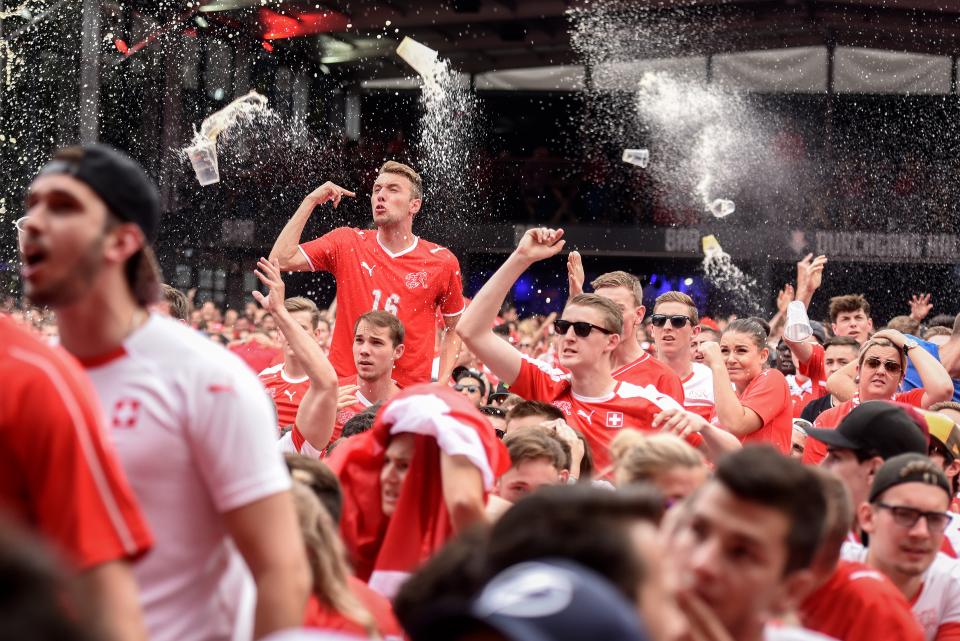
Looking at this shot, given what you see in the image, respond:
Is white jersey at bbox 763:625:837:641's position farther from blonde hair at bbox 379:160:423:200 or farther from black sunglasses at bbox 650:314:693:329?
blonde hair at bbox 379:160:423:200

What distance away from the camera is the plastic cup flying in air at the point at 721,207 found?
20391mm

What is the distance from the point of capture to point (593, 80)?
886 inches

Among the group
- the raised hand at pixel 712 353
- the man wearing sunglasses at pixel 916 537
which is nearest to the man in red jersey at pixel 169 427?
the man wearing sunglasses at pixel 916 537

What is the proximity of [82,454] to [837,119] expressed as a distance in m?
21.6

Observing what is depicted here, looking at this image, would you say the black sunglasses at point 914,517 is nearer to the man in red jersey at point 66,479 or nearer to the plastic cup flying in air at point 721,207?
the man in red jersey at point 66,479

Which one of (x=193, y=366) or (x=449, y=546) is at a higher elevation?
(x=193, y=366)

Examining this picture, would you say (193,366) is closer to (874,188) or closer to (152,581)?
(152,581)

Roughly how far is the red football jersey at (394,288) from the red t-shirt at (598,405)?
5.33ft

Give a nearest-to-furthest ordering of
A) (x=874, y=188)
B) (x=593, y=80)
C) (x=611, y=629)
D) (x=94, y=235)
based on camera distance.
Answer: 1. (x=611, y=629)
2. (x=94, y=235)
3. (x=874, y=188)
4. (x=593, y=80)

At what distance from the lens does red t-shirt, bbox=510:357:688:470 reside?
5094 mm

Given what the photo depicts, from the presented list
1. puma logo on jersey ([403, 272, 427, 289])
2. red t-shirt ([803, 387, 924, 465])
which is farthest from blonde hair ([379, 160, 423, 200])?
red t-shirt ([803, 387, 924, 465])

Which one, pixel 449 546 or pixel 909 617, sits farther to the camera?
pixel 909 617

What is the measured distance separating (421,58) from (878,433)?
67.4 feet

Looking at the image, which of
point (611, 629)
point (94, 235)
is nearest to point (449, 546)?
point (611, 629)
